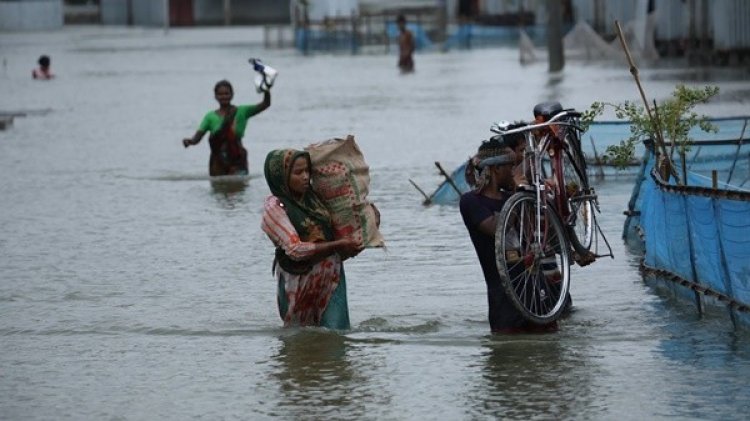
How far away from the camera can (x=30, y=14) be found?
97312 millimetres

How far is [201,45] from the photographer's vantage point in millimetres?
65500

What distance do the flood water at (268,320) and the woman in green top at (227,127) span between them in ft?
1.12

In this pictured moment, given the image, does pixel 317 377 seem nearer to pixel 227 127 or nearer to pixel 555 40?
pixel 227 127

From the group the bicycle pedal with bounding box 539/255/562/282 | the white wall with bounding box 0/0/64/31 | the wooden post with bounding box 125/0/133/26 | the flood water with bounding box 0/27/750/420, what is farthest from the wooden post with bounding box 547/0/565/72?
the wooden post with bounding box 125/0/133/26

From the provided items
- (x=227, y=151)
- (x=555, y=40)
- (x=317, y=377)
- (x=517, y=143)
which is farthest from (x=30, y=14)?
(x=317, y=377)

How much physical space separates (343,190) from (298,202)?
24 cm

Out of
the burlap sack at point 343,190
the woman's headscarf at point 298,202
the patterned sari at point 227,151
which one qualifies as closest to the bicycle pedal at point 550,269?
the burlap sack at point 343,190

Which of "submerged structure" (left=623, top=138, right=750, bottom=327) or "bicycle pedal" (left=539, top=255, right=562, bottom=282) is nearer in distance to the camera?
"submerged structure" (left=623, top=138, right=750, bottom=327)

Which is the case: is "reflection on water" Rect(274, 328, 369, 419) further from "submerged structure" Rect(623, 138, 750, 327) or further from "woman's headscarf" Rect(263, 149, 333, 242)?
"submerged structure" Rect(623, 138, 750, 327)

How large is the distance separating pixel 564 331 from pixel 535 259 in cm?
63

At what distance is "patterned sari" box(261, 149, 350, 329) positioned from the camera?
8977 mm

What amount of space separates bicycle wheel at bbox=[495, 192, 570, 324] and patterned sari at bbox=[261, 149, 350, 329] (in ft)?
2.83

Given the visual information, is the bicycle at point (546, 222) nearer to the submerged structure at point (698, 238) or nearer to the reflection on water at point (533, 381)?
the reflection on water at point (533, 381)

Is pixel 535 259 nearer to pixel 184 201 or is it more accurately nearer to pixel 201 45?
pixel 184 201
